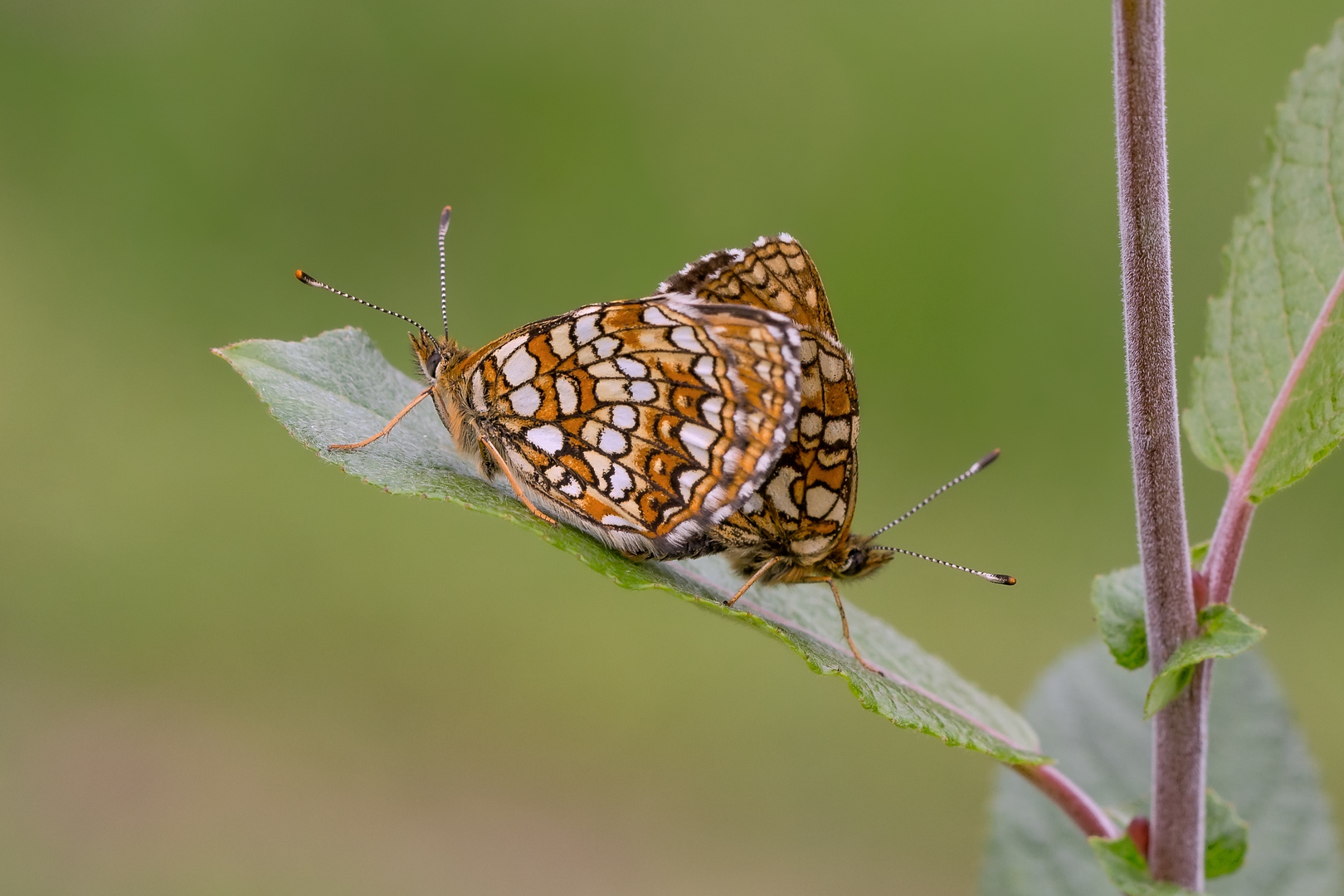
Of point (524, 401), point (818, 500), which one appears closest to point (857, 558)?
point (818, 500)

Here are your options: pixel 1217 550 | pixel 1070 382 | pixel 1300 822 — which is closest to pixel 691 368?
pixel 1217 550

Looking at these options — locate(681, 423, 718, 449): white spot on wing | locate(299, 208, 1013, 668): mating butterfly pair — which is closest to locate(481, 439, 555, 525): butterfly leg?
locate(299, 208, 1013, 668): mating butterfly pair

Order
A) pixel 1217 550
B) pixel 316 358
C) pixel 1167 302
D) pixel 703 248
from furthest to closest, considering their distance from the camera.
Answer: pixel 703 248 < pixel 316 358 < pixel 1217 550 < pixel 1167 302

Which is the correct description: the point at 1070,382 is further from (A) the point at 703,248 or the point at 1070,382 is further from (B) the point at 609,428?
(B) the point at 609,428

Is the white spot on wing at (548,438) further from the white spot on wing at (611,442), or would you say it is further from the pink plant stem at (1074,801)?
the pink plant stem at (1074,801)

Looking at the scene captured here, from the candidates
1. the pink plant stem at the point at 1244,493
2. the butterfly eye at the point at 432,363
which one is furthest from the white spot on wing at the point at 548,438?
the pink plant stem at the point at 1244,493

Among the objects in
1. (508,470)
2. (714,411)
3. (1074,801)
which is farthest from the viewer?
(508,470)

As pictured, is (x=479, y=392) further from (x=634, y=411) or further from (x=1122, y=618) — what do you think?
(x=1122, y=618)
